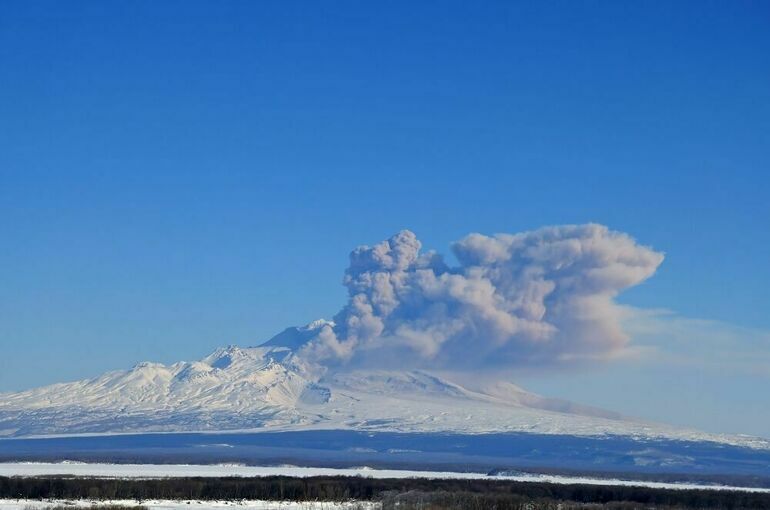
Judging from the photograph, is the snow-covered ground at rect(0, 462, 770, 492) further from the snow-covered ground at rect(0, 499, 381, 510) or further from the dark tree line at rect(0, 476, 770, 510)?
the snow-covered ground at rect(0, 499, 381, 510)

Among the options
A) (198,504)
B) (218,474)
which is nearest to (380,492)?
(198,504)

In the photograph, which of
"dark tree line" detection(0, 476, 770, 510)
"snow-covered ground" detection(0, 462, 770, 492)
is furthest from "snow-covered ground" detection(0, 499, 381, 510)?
"snow-covered ground" detection(0, 462, 770, 492)

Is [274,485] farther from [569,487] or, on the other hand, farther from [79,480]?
[569,487]

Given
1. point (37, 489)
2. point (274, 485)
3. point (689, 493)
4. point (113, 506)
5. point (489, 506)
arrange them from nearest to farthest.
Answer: point (113, 506) → point (489, 506) → point (37, 489) → point (274, 485) → point (689, 493)

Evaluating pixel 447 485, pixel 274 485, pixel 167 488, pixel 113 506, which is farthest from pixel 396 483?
pixel 113 506

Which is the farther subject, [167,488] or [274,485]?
[274,485]
